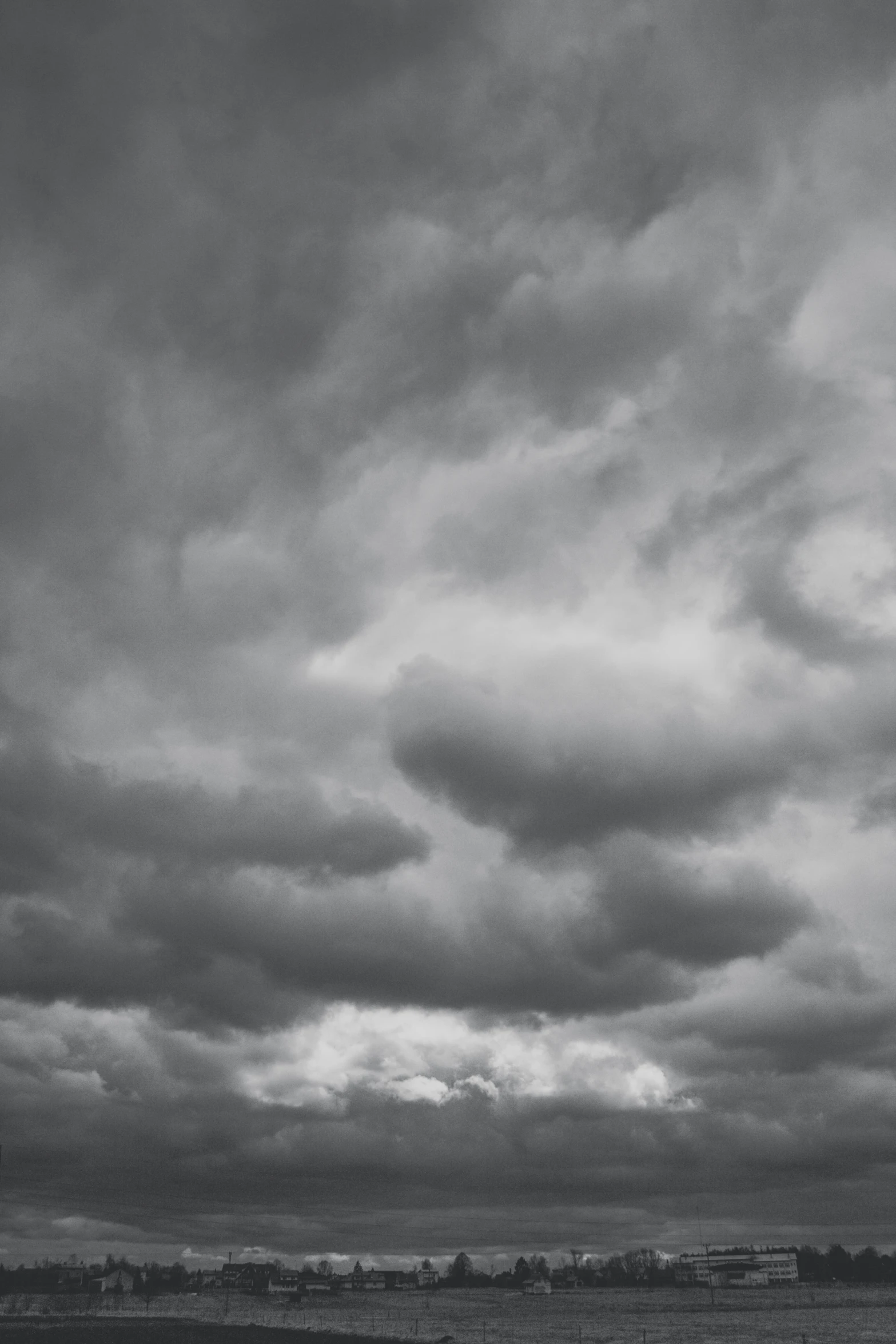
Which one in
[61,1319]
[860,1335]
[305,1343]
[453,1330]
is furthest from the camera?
[61,1319]

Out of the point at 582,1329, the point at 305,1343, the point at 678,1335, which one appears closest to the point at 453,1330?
the point at 582,1329

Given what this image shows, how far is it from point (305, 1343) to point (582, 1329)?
77.1 meters

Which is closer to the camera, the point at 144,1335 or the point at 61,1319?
the point at 144,1335

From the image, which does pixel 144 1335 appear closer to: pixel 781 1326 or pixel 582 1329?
pixel 582 1329

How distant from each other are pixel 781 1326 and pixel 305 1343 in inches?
3756

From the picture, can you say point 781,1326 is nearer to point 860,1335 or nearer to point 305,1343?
point 860,1335

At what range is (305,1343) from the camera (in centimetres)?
13912

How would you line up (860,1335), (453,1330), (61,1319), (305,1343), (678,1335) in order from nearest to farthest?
(305,1343) < (860,1335) < (678,1335) < (453,1330) < (61,1319)

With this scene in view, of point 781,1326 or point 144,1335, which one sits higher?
point 144,1335

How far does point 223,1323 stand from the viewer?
193 metres

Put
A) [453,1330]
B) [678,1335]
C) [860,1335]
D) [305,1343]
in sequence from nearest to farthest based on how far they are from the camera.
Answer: [305,1343] → [860,1335] → [678,1335] → [453,1330]

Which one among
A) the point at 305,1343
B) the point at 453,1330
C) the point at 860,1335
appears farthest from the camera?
the point at 453,1330

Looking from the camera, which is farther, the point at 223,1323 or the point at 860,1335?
the point at 223,1323

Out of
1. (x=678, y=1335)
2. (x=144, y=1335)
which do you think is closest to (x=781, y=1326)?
(x=678, y=1335)
